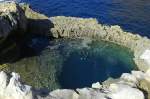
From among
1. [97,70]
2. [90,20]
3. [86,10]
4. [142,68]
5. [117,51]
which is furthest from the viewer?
[86,10]

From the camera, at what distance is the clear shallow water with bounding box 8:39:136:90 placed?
47406 mm

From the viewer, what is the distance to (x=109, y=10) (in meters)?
67.7

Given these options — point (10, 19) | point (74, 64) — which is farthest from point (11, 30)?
point (74, 64)

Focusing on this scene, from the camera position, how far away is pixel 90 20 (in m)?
58.2

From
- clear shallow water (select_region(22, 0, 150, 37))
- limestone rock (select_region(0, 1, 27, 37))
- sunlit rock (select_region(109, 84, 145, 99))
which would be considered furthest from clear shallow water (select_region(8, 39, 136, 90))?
sunlit rock (select_region(109, 84, 145, 99))

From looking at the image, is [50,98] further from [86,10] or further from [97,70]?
[86,10]

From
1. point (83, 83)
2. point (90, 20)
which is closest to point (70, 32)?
point (90, 20)

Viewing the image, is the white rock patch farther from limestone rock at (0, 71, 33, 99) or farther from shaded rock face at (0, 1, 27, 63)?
limestone rock at (0, 71, 33, 99)

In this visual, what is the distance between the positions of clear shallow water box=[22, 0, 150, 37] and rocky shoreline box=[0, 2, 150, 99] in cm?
608

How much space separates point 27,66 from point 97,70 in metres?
8.28

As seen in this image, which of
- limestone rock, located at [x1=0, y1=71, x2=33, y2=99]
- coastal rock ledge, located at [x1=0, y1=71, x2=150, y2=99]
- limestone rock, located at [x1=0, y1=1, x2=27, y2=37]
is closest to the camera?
limestone rock, located at [x1=0, y1=71, x2=33, y2=99]

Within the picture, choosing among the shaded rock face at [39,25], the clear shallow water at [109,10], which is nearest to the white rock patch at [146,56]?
the clear shallow water at [109,10]

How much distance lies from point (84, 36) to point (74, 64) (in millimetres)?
8032

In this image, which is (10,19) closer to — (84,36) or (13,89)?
(84,36)
